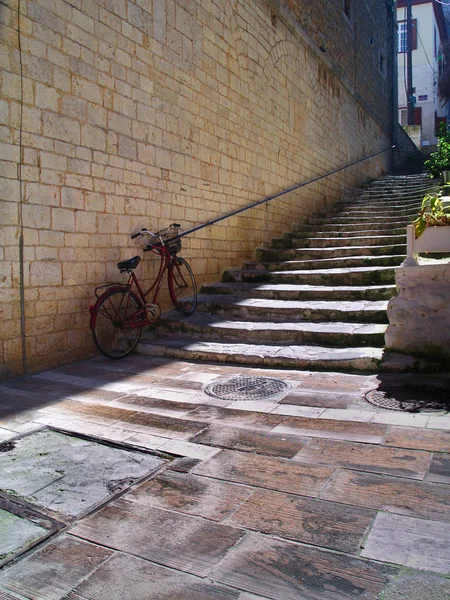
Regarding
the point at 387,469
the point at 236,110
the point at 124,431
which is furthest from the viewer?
the point at 236,110

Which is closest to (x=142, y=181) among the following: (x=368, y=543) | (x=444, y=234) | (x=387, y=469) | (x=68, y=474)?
(x=444, y=234)

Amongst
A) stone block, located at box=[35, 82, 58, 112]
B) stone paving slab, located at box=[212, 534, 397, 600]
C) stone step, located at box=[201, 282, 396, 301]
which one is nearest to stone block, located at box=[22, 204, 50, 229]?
stone block, located at box=[35, 82, 58, 112]

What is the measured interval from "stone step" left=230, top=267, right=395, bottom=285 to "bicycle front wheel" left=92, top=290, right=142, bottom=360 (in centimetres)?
234

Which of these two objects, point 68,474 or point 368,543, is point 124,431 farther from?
point 368,543

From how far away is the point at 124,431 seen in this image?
299 centimetres

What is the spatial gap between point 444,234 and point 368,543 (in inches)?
111

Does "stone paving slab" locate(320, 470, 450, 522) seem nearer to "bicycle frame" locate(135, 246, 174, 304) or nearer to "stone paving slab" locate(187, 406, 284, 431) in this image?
"stone paving slab" locate(187, 406, 284, 431)

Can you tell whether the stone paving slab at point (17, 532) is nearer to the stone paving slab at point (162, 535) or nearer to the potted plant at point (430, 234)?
the stone paving slab at point (162, 535)

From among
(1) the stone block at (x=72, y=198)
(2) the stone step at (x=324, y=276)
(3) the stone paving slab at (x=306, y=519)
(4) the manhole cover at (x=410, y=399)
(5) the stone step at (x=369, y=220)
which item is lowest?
(3) the stone paving slab at (x=306, y=519)

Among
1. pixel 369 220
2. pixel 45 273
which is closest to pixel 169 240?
pixel 45 273

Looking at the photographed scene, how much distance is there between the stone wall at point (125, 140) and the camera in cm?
436

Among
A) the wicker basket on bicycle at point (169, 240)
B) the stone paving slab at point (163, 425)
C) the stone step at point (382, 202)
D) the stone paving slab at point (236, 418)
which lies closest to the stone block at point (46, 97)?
the wicker basket on bicycle at point (169, 240)

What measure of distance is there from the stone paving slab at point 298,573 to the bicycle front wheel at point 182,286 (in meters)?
4.28

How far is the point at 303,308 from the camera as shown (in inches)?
218
